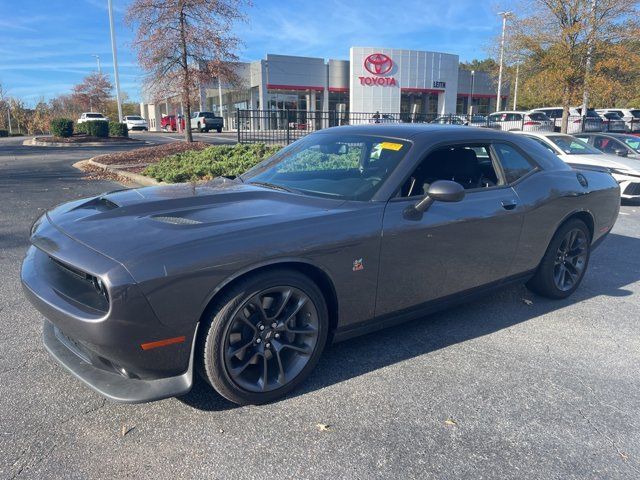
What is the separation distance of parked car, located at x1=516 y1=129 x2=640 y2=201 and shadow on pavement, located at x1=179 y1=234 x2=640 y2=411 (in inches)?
203

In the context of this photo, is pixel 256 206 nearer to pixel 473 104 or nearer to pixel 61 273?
pixel 61 273

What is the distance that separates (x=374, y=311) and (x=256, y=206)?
3.32ft

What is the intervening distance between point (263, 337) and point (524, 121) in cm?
2545

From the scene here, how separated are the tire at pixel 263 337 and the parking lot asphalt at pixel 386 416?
154 millimetres

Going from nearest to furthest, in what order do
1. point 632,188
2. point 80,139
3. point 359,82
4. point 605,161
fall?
point 632,188, point 605,161, point 80,139, point 359,82

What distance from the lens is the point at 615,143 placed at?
445 inches

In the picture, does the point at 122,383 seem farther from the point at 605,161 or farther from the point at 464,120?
the point at 464,120

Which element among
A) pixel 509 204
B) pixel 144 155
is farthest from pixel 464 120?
pixel 509 204

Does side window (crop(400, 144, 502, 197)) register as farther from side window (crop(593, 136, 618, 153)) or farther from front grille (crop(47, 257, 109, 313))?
side window (crop(593, 136, 618, 153))

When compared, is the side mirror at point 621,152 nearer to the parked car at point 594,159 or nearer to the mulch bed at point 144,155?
the parked car at point 594,159

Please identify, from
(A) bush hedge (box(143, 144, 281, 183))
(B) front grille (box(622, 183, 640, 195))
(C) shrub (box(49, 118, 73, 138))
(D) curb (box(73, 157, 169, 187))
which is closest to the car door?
(A) bush hedge (box(143, 144, 281, 183))

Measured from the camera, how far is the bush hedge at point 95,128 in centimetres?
2728

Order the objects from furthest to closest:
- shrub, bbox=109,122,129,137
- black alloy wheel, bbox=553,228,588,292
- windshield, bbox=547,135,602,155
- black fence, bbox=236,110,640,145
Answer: shrub, bbox=109,122,129,137, black fence, bbox=236,110,640,145, windshield, bbox=547,135,602,155, black alloy wheel, bbox=553,228,588,292

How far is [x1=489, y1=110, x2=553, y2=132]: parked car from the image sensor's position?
23891 millimetres
